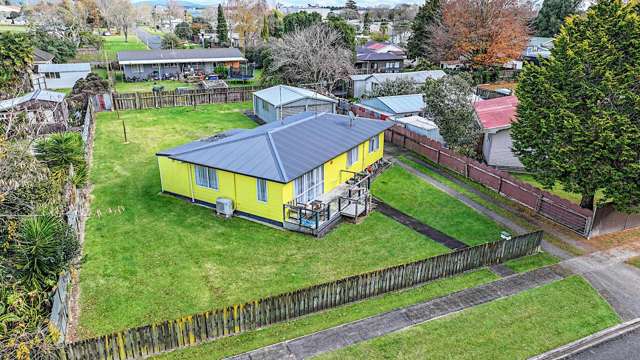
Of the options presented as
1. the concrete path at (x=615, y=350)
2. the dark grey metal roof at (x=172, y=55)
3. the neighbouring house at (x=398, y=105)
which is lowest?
the concrete path at (x=615, y=350)

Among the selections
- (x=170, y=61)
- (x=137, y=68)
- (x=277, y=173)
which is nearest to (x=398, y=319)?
(x=277, y=173)

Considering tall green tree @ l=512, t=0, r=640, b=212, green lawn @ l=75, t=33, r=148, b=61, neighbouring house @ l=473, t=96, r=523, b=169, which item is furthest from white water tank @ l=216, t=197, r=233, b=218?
green lawn @ l=75, t=33, r=148, b=61

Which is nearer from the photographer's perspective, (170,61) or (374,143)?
(374,143)

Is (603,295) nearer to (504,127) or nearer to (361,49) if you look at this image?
(504,127)

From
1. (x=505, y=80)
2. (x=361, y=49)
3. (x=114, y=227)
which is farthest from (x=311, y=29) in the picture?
(x=114, y=227)

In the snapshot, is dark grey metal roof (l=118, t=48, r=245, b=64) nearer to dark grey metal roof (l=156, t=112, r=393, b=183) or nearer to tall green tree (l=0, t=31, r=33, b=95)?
tall green tree (l=0, t=31, r=33, b=95)

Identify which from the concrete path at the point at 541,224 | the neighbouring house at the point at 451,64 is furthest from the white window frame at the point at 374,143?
the neighbouring house at the point at 451,64

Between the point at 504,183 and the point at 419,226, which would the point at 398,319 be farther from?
the point at 504,183

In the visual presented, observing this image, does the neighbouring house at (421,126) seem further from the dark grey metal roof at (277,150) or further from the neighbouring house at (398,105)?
the dark grey metal roof at (277,150)
